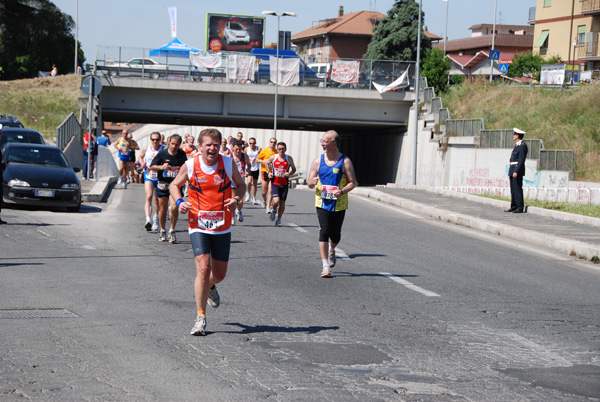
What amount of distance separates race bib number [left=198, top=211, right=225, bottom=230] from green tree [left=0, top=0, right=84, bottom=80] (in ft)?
240

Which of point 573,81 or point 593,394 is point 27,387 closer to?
point 593,394

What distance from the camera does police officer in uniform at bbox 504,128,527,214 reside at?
69.1 feet

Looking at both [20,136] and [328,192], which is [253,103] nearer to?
[20,136]

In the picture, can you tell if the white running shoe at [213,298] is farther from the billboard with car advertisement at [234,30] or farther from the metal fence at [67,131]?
the billboard with car advertisement at [234,30]

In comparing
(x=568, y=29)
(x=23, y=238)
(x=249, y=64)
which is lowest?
(x=23, y=238)

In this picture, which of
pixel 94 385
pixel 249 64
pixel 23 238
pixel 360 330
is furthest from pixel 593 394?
pixel 249 64

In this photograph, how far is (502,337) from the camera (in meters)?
7.37

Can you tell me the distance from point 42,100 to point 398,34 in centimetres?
2869

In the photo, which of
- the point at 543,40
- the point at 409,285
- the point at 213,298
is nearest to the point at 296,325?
the point at 213,298

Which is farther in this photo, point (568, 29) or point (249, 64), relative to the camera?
point (568, 29)

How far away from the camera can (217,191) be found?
7336 mm

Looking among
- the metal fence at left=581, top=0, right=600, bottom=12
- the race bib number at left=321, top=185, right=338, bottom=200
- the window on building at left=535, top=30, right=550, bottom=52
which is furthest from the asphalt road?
the window on building at left=535, top=30, right=550, bottom=52

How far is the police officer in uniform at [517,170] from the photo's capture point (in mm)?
21062

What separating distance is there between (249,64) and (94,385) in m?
40.3
